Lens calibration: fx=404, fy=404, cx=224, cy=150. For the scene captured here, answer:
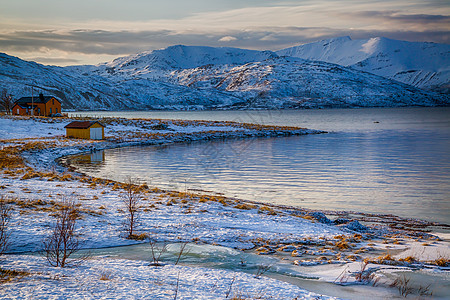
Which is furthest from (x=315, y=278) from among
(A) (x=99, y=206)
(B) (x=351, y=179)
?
(B) (x=351, y=179)

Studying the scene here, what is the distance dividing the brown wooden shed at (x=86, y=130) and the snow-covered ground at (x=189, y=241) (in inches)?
1558

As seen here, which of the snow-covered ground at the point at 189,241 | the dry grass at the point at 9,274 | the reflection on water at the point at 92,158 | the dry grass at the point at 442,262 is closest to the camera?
the dry grass at the point at 9,274

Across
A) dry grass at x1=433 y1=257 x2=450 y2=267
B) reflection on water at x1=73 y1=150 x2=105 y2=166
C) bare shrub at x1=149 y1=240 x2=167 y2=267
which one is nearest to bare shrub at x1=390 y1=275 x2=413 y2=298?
dry grass at x1=433 y1=257 x2=450 y2=267

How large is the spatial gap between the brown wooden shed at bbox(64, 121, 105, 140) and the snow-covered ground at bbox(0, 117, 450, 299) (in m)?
39.6

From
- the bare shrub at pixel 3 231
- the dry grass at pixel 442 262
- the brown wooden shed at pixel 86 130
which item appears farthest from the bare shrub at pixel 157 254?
the brown wooden shed at pixel 86 130

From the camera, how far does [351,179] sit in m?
35.5

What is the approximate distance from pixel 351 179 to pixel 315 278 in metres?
25.3

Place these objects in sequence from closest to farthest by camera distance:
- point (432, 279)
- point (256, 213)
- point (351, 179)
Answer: point (432, 279) < point (256, 213) < point (351, 179)

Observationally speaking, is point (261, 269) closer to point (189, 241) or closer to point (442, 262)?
point (189, 241)

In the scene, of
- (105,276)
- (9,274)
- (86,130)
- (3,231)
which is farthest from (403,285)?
(86,130)

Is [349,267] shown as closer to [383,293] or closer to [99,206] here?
[383,293]

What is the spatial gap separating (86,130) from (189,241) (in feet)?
189

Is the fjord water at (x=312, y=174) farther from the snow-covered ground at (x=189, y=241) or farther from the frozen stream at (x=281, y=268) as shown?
the frozen stream at (x=281, y=268)

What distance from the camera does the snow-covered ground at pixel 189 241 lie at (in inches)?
382
